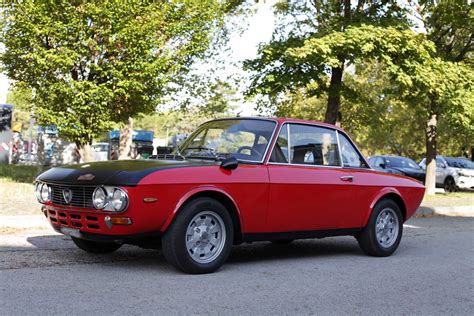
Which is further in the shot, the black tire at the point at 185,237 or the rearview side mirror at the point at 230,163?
the rearview side mirror at the point at 230,163

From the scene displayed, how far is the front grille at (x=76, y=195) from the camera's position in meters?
5.74

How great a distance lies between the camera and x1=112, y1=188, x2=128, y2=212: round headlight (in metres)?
5.48

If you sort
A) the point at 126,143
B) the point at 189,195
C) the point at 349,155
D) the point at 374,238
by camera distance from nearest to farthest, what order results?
the point at 189,195 → the point at 374,238 → the point at 349,155 → the point at 126,143

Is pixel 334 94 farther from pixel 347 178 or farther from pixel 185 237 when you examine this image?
pixel 185 237

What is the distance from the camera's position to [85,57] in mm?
15961

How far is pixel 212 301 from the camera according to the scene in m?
4.86

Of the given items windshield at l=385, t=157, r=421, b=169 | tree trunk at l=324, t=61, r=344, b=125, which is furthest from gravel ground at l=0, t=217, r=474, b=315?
windshield at l=385, t=157, r=421, b=169

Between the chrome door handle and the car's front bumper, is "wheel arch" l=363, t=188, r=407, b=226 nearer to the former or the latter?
the chrome door handle

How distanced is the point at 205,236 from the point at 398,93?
1391 centimetres

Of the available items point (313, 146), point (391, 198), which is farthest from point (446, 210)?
point (313, 146)

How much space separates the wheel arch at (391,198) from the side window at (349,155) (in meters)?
0.43

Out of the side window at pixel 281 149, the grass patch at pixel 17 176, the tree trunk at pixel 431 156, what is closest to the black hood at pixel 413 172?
the tree trunk at pixel 431 156

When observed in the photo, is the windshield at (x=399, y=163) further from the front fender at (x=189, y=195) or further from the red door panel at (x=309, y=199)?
the front fender at (x=189, y=195)

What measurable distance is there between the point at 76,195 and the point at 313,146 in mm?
2932
